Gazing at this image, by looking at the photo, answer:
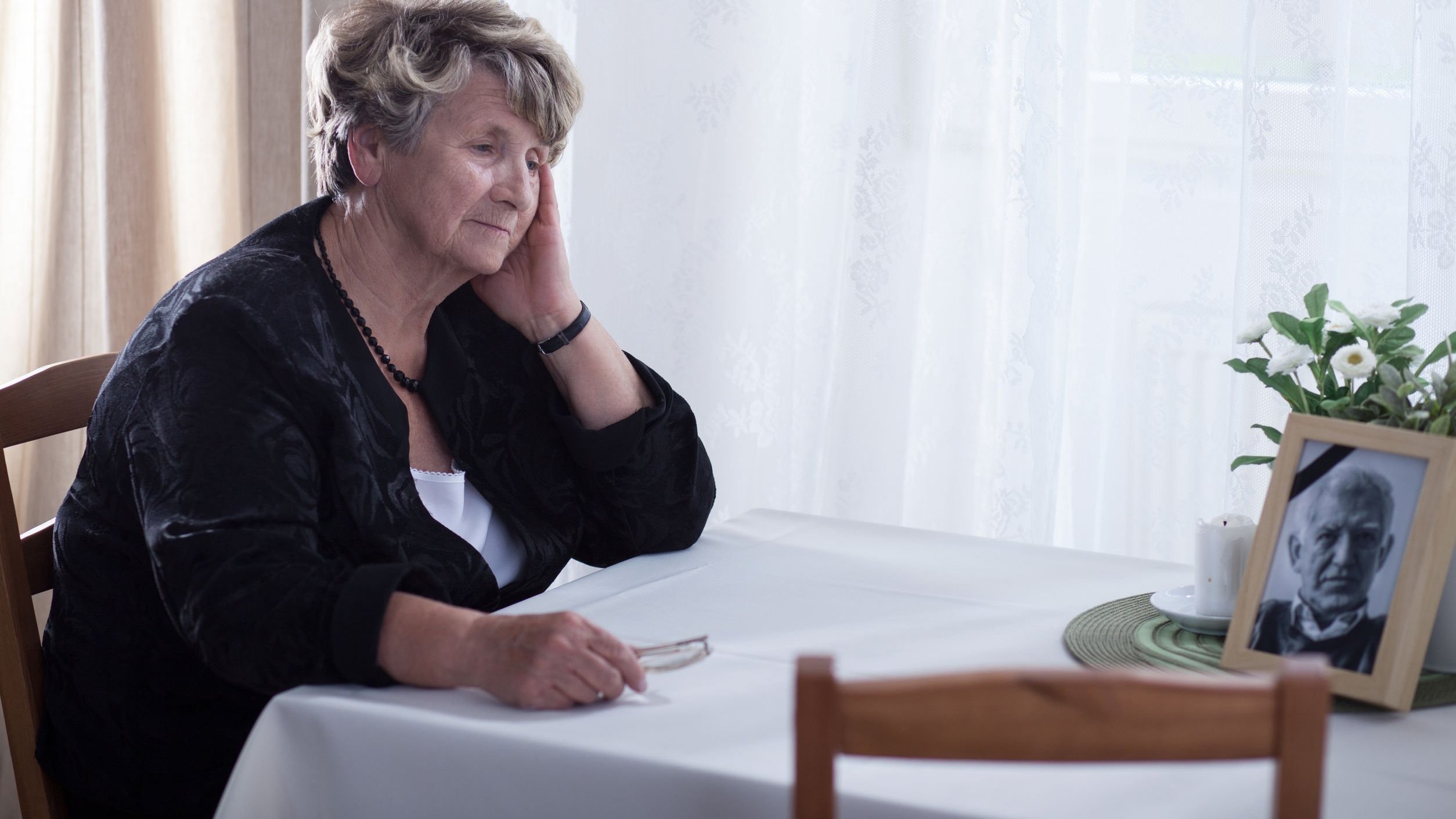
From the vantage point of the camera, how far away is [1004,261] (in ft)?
7.36

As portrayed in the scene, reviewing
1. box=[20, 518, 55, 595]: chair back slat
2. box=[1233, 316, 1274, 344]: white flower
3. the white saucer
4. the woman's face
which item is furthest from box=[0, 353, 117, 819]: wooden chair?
box=[1233, 316, 1274, 344]: white flower

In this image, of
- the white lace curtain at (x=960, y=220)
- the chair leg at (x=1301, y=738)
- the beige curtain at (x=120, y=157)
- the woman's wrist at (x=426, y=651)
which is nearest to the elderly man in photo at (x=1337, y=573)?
the chair leg at (x=1301, y=738)

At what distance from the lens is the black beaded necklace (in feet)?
4.55

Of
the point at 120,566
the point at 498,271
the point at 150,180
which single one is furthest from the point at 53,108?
the point at 120,566

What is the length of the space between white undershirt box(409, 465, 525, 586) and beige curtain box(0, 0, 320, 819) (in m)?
1.36

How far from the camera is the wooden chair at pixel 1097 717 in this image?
2.15ft

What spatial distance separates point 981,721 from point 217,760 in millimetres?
870

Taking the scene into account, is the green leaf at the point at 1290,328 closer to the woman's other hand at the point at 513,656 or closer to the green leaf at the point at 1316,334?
the green leaf at the point at 1316,334

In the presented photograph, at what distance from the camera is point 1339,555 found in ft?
3.36

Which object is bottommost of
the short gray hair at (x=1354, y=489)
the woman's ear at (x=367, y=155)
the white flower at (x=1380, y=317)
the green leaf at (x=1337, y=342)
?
the short gray hair at (x=1354, y=489)

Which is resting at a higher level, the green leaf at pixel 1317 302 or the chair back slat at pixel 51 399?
the green leaf at pixel 1317 302

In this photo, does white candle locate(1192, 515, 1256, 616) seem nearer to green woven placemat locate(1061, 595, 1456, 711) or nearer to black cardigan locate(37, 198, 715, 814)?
green woven placemat locate(1061, 595, 1456, 711)

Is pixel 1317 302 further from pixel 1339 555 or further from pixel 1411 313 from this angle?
pixel 1339 555

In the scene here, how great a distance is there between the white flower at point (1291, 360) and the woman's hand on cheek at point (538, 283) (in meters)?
0.80
